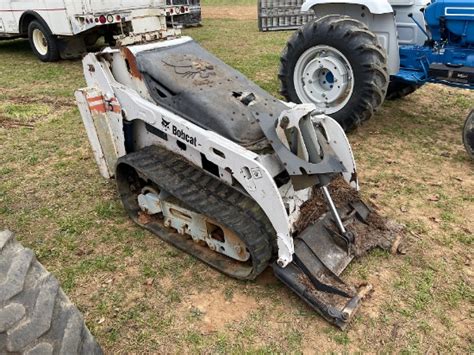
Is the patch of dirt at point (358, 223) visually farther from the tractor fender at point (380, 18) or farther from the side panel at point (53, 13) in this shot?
the side panel at point (53, 13)

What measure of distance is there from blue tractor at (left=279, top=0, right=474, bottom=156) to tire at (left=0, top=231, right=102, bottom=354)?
4.00 meters

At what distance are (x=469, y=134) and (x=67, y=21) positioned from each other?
24.4 feet

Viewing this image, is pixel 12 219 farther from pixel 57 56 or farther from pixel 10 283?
pixel 57 56

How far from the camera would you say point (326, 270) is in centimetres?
304

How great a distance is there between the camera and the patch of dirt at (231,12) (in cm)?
1652

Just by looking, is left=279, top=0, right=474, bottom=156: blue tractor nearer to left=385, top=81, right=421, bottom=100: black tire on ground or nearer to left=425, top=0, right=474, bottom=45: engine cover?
left=425, top=0, right=474, bottom=45: engine cover

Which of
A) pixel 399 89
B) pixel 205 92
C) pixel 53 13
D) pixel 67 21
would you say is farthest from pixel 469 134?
pixel 53 13

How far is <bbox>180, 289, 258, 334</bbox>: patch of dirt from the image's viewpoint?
287 cm

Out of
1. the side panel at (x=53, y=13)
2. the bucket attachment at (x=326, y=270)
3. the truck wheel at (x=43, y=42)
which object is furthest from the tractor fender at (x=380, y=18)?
the truck wheel at (x=43, y=42)

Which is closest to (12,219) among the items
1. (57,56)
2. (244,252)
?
(244,252)

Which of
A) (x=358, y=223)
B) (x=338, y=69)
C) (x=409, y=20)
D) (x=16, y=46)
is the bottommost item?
(x=16, y=46)

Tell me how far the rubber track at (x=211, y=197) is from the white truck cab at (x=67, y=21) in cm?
572

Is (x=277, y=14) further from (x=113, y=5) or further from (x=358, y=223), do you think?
(x=358, y=223)

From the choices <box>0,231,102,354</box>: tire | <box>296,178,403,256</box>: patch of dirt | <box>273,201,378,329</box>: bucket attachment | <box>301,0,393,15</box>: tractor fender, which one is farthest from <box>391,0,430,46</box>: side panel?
<box>0,231,102,354</box>: tire
